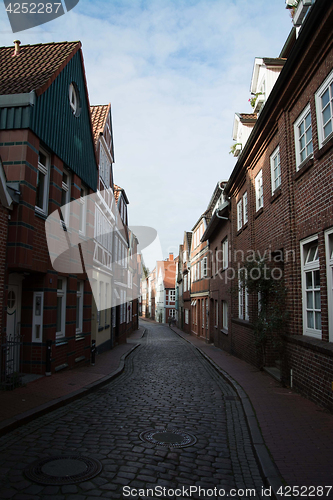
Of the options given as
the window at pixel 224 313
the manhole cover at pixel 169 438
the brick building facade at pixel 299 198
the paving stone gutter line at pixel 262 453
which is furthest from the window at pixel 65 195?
the window at pixel 224 313

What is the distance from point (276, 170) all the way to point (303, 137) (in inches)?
81.6

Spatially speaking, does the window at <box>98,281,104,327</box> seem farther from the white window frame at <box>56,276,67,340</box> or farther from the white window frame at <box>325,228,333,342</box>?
the white window frame at <box>325,228,333,342</box>

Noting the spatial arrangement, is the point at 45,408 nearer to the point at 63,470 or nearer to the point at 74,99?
the point at 63,470

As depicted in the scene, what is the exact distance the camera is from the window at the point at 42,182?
9.62m

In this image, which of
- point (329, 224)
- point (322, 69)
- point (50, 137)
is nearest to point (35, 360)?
point (50, 137)

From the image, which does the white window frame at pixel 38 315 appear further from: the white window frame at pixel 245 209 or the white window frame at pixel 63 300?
the white window frame at pixel 245 209

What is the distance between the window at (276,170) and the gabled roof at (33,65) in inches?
238

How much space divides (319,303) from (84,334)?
788cm

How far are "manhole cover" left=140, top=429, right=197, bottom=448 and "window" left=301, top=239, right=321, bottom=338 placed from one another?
331 centimetres

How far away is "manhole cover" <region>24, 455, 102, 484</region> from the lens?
157 inches

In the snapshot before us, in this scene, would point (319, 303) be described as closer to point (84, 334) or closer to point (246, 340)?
point (246, 340)

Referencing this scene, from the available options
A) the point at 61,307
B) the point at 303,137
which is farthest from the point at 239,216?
the point at 61,307

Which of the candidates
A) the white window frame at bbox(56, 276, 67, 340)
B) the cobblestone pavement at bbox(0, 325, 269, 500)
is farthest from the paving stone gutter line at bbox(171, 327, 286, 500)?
the white window frame at bbox(56, 276, 67, 340)

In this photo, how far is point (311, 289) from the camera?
25.5 ft
